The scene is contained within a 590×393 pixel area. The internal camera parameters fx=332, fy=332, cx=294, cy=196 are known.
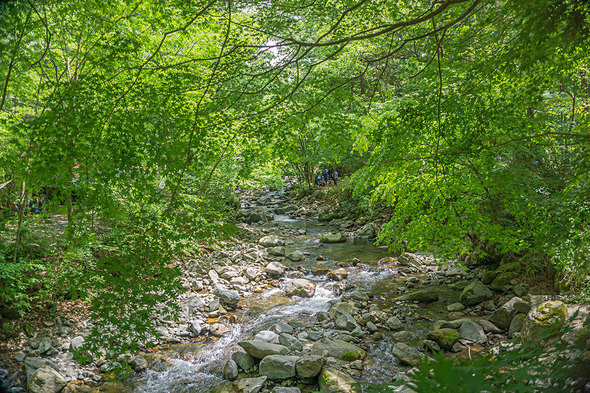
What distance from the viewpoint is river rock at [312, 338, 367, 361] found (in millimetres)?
5172

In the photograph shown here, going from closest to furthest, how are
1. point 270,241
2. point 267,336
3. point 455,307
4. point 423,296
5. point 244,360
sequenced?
point 244,360 → point 267,336 → point 455,307 → point 423,296 → point 270,241

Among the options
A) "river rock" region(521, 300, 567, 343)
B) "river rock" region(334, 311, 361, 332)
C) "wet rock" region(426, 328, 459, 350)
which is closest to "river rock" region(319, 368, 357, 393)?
"river rock" region(334, 311, 361, 332)

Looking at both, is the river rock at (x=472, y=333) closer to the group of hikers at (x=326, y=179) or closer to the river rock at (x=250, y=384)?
the river rock at (x=250, y=384)

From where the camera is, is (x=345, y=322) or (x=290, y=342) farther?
(x=345, y=322)

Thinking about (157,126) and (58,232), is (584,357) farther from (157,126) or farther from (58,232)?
(58,232)

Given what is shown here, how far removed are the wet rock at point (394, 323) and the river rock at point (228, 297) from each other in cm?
334

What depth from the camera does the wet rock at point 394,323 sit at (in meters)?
6.07

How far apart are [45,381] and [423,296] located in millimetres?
6696

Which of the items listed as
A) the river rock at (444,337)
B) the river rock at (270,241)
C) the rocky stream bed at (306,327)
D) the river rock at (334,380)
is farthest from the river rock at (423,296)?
the river rock at (270,241)

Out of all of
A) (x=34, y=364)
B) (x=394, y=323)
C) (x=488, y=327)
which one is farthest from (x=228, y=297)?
(x=488, y=327)

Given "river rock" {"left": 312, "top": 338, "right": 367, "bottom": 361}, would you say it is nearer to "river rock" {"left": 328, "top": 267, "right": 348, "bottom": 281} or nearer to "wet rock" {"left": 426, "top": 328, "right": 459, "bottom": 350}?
"wet rock" {"left": 426, "top": 328, "right": 459, "bottom": 350}

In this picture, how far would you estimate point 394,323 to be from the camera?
6137 millimetres

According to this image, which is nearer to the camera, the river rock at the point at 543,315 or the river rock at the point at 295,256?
the river rock at the point at 543,315

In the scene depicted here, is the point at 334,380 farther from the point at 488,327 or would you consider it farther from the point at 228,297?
the point at 228,297
